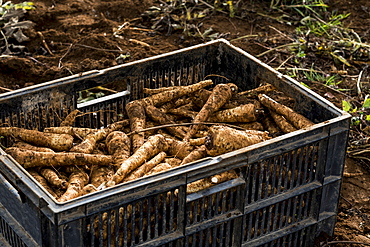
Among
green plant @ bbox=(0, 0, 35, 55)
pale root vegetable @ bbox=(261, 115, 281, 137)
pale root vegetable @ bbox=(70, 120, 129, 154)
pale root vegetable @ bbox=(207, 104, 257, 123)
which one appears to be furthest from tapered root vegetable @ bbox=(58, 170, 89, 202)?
green plant @ bbox=(0, 0, 35, 55)

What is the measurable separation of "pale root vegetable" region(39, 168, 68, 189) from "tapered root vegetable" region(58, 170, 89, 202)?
30 mm

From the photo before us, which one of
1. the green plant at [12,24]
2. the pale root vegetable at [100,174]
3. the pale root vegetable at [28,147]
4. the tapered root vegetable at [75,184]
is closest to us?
the tapered root vegetable at [75,184]

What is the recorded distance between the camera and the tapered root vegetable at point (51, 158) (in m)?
3.06

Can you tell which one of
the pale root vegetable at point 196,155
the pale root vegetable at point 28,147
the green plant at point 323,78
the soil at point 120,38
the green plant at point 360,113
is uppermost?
the pale root vegetable at point 196,155

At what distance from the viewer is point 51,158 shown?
10.2 ft

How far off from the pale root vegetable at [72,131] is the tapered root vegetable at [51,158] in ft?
0.93

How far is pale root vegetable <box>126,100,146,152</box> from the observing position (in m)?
3.36

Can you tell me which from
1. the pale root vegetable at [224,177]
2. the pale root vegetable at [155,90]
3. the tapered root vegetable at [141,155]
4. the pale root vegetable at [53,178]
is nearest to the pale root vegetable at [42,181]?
the pale root vegetable at [53,178]

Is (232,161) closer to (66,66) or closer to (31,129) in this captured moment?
(31,129)

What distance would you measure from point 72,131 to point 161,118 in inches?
18.0

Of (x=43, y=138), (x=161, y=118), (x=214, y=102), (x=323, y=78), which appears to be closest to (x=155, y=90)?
(x=161, y=118)

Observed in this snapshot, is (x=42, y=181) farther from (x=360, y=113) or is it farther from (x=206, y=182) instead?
(x=360, y=113)

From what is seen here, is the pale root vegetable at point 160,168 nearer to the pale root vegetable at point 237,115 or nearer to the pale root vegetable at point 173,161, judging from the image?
the pale root vegetable at point 173,161

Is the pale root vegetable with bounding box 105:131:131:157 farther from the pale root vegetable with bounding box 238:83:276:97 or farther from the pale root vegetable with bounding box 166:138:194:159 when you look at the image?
the pale root vegetable with bounding box 238:83:276:97
